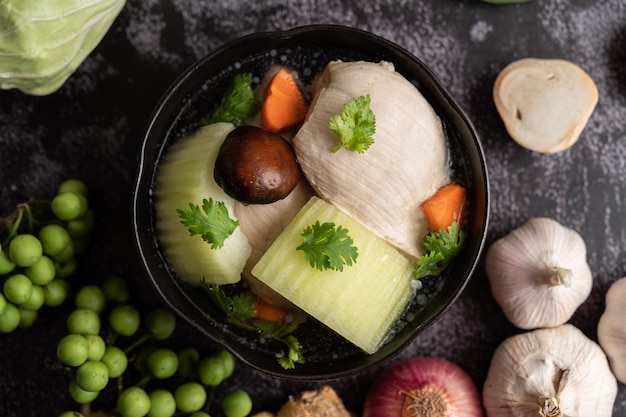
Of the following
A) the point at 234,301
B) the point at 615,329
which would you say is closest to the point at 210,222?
the point at 234,301

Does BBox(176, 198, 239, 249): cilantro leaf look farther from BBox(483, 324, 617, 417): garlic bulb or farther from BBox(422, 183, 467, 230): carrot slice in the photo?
BBox(483, 324, 617, 417): garlic bulb

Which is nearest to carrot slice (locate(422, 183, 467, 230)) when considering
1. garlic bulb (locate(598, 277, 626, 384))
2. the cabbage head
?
garlic bulb (locate(598, 277, 626, 384))

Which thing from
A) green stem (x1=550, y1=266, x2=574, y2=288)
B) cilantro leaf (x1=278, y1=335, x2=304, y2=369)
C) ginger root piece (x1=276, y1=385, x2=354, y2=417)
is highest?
green stem (x1=550, y1=266, x2=574, y2=288)

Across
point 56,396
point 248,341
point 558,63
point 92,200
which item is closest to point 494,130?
point 558,63

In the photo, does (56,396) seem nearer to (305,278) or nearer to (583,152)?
(305,278)

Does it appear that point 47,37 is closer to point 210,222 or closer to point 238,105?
point 238,105

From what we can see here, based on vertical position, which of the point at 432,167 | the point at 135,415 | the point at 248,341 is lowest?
the point at 135,415
